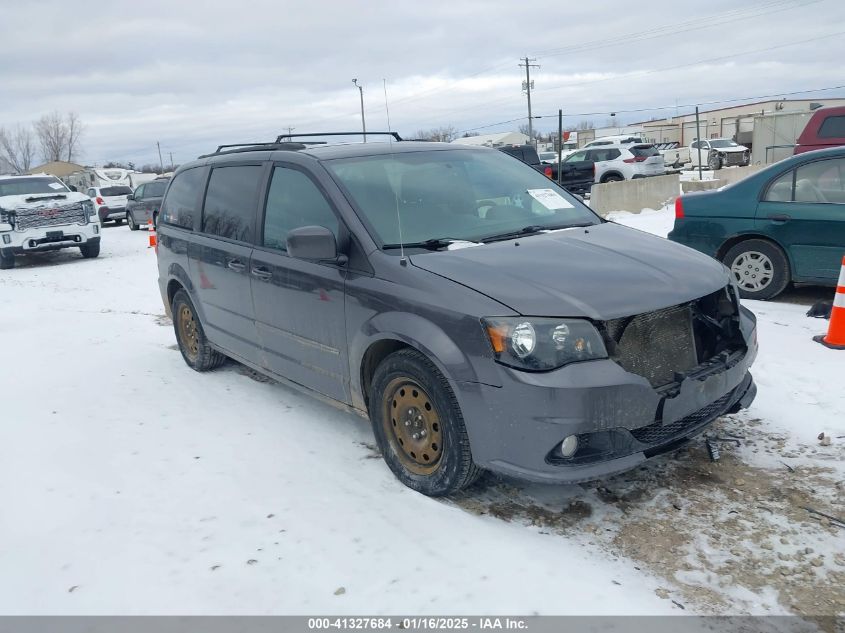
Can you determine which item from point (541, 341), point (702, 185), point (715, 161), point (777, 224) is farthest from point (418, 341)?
point (715, 161)

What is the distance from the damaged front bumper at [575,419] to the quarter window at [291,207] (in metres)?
1.49

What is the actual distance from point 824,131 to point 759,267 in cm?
695

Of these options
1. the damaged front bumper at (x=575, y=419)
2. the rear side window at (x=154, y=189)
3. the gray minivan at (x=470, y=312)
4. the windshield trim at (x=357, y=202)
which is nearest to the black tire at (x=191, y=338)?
the gray minivan at (x=470, y=312)

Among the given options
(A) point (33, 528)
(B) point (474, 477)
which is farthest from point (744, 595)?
(A) point (33, 528)

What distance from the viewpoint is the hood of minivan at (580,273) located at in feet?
10.3

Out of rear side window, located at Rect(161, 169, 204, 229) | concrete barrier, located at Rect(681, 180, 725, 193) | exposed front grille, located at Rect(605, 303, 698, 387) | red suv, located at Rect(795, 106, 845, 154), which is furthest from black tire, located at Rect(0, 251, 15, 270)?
red suv, located at Rect(795, 106, 845, 154)

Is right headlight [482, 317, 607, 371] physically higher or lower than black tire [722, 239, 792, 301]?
higher

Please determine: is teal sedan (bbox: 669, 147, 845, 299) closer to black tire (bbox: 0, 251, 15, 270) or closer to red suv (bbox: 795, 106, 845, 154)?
red suv (bbox: 795, 106, 845, 154)

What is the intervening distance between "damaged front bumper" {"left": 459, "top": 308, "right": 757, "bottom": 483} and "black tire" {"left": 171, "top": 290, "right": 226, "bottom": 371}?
3376 millimetres

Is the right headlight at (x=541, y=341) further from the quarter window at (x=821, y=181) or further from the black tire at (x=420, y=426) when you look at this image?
the quarter window at (x=821, y=181)

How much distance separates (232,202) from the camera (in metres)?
5.07

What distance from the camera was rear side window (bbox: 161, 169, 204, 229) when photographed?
18.8ft

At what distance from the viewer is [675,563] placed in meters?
2.94

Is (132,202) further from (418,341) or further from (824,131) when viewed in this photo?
(418,341)
